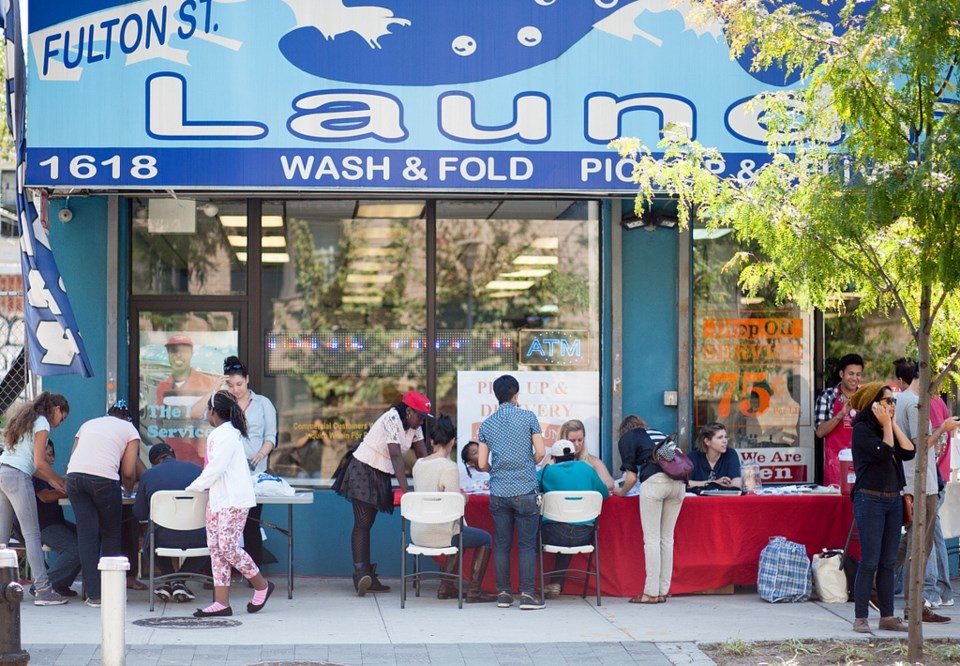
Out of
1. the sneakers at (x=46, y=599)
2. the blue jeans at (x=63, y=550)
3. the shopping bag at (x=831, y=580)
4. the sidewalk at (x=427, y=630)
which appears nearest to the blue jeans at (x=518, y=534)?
the sidewalk at (x=427, y=630)

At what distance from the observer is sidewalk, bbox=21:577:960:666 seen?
7941 mm

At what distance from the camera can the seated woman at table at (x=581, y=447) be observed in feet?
34.3

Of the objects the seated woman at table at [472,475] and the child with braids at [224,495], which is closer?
the child with braids at [224,495]

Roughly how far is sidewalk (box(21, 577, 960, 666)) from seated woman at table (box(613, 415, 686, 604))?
18 centimetres

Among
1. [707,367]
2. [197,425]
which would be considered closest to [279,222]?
[197,425]

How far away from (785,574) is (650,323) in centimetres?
269

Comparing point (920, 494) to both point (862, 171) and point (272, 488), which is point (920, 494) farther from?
point (272, 488)

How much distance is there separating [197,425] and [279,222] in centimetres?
199

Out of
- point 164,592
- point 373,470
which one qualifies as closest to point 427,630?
point 373,470

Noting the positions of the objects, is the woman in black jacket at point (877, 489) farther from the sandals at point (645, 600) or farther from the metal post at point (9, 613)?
the metal post at point (9, 613)

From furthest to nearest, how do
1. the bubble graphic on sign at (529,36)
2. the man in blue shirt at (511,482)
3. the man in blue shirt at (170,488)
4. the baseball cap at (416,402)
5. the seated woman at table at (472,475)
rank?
the seated woman at table at (472,475) < the bubble graphic on sign at (529,36) < the baseball cap at (416,402) < the man in blue shirt at (511,482) < the man in blue shirt at (170,488)

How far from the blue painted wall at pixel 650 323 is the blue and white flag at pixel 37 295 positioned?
478cm

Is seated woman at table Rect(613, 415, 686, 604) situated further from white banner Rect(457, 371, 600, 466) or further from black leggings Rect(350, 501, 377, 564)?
black leggings Rect(350, 501, 377, 564)

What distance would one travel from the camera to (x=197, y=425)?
11422 mm
